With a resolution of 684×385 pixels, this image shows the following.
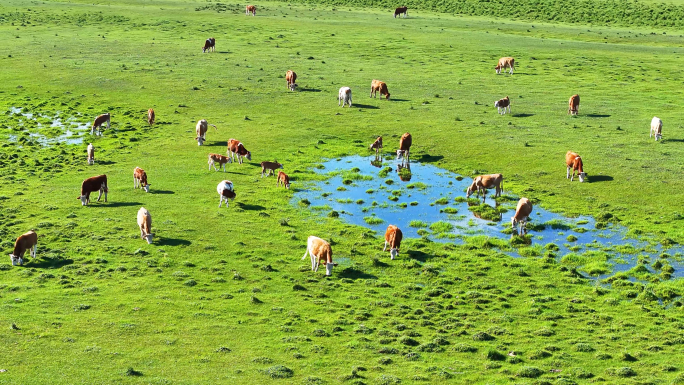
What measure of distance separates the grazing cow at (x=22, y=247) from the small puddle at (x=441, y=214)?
12378 mm

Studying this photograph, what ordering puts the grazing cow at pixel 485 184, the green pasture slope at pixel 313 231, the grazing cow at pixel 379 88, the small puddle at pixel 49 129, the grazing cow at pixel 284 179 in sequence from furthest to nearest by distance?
the grazing cow at pixel 379 88
the small puddle at pixel 49 129
the grazing cow at pixel 284 179
the grazing cow at pixel 485 184
the green pasture slope at pixel 313 231

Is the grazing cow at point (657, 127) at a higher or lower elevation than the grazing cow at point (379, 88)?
lower

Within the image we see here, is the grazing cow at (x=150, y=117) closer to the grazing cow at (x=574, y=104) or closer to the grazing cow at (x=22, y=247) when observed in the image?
the grazing cow at (x=22, y=247)

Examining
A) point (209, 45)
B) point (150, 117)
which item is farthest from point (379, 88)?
point (209, 45)

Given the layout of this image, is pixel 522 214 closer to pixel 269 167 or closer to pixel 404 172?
pixel 404 172

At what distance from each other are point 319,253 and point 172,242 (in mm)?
6759

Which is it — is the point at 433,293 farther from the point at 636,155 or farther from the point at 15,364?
the point at 636,155

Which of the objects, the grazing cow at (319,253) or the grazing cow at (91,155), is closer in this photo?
the grazing cow at (319,253)

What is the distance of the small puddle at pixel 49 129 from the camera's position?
47.1m

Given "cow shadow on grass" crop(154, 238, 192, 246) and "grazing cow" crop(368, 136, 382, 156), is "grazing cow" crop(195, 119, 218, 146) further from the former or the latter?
"cow shadow on grass" crop(154, 238, 192, 246)

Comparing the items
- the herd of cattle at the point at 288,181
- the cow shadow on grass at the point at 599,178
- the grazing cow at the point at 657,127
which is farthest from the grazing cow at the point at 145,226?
the grazing cow at the point at 657,127

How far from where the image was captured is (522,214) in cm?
3234

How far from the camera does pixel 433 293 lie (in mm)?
26453

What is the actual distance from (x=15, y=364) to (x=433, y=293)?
13.8 metres
